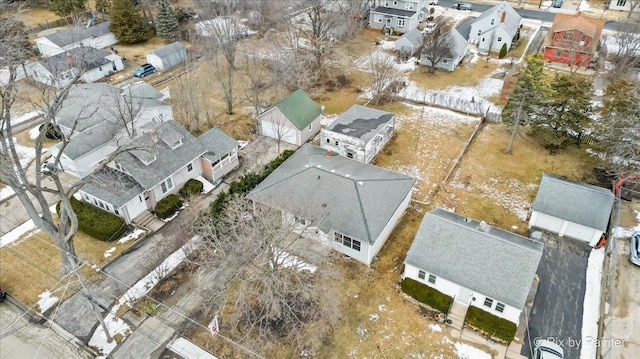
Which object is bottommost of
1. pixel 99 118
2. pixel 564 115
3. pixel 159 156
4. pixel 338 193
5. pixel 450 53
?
pixel 338 193

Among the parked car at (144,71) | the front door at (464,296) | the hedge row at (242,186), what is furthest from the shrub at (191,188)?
A: the parked car at (144,71)

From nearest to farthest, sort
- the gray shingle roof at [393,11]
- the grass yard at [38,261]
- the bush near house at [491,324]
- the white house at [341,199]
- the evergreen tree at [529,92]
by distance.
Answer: the bush near house at [491,324]
the grass yard at [38,261]
the white house at [341,199]
the evergreen tree at [529,92]
the gray shingle roof at [393,11]

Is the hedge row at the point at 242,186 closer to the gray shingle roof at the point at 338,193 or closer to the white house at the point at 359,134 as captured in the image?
the gray shingle roof at the point at 338,193

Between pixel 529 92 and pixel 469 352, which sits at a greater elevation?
pixel 529 92

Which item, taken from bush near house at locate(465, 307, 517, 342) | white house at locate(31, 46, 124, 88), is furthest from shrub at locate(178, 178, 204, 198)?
white house at locate(31, 46, 124, 88)

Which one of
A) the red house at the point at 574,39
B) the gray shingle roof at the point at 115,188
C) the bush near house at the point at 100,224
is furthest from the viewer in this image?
the red house at the point at 574,39

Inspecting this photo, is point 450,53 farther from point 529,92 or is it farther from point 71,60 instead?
point 71,60

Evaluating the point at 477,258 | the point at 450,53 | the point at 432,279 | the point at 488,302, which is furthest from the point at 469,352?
the point at 450,53

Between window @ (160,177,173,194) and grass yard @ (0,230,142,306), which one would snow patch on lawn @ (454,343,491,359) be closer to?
grass yard @ (0,230,142,306)

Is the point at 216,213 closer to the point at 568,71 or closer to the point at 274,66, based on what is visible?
the point at 274,66
